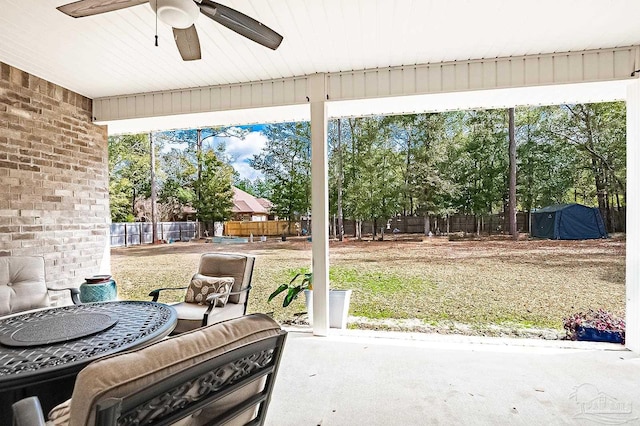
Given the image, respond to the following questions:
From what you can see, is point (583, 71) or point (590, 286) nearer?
point (583, 71)

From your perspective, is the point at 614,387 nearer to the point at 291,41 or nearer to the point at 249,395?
the point at 249,395

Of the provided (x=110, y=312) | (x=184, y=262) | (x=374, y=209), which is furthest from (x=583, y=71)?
(x=184, y=262)

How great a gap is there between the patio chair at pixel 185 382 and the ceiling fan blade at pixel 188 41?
5.75 feet

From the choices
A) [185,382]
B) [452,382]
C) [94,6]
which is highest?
[94,6]

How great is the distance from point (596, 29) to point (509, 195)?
136 inches

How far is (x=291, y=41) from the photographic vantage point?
289cm

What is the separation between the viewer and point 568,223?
5.47m

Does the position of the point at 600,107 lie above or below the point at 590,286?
above

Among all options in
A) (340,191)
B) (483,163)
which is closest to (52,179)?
(340,191)

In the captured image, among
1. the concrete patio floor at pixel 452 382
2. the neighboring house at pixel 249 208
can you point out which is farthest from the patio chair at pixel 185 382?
the neighboring house at pixel 249 208

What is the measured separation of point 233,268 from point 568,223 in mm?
5099

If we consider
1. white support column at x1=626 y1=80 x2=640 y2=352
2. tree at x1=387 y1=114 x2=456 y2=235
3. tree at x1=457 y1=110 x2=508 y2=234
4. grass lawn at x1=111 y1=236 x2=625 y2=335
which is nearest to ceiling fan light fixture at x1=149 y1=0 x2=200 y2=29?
white support column at x1=626 y1=80 x2=640 y2=352

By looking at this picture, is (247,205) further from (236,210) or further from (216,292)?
(216,292)

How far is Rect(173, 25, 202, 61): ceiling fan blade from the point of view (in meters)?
2.05
